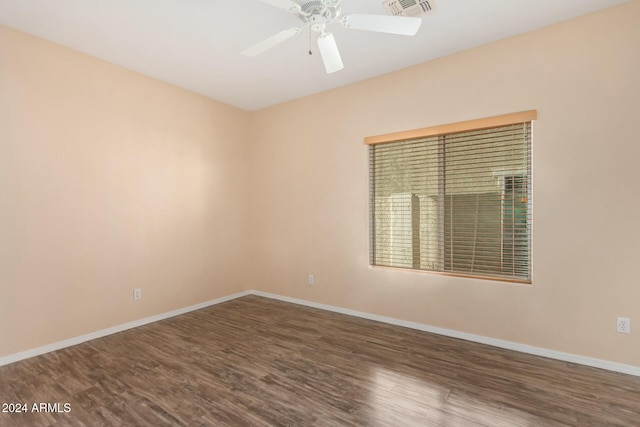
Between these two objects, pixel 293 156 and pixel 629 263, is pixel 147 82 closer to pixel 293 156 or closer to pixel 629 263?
pixel 293 156

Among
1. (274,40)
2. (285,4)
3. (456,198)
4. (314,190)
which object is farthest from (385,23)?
(314,190)

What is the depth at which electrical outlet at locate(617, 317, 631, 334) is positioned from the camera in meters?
2.25

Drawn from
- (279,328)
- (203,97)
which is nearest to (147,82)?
(203,97)

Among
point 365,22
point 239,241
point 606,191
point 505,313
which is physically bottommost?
point 505,313

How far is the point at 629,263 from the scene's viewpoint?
225 centimetres

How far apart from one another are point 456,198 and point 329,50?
1.85 metres

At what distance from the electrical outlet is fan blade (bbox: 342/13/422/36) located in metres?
2.56

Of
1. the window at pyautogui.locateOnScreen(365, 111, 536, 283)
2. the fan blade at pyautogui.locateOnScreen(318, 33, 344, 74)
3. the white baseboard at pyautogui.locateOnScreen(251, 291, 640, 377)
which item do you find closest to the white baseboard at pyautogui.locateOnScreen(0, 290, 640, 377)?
the white baseboard at pyautogui.locateOnScreen(251, 291, 640, 377)

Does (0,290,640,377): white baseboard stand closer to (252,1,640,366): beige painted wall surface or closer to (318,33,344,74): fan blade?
(252,1,640,366): beige painted wall surface

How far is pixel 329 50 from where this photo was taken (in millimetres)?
2178

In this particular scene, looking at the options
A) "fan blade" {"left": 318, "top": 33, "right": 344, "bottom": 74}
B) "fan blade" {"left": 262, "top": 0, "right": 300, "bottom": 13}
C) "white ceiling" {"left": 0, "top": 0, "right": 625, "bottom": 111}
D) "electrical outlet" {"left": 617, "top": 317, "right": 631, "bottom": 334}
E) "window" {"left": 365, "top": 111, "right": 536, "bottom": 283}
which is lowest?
"electrical outlet" {"left": 617, "top": 317, "right": 631, "bottom": 334}

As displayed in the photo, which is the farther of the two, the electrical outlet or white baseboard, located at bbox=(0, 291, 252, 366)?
white baseboard, located at bbox=(0, 291, 252, 366)

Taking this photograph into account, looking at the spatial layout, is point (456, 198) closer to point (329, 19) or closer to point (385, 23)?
point (385, 23)

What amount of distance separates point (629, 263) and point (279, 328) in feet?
9.79
